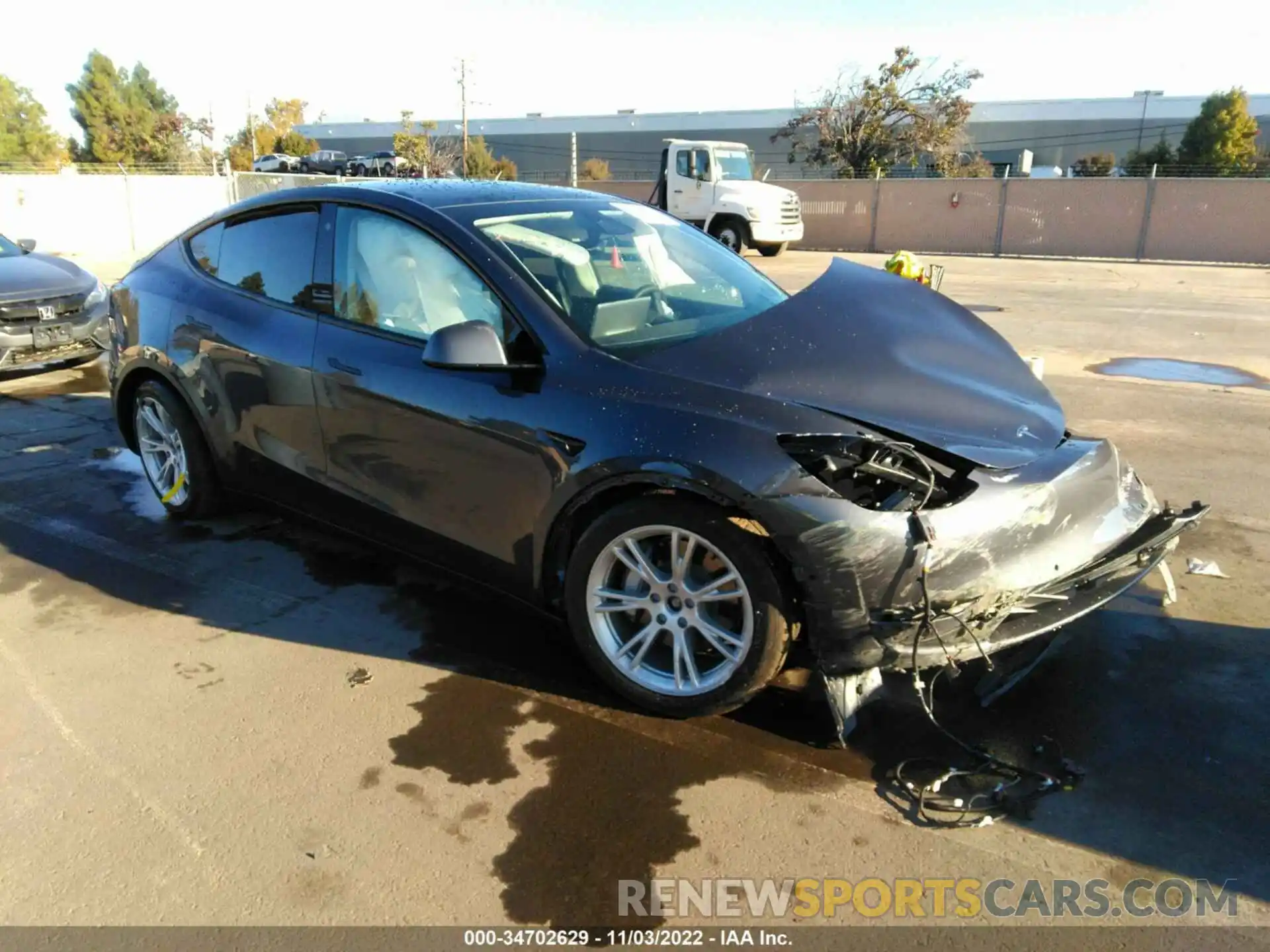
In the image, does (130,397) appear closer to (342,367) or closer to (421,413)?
(342,367)

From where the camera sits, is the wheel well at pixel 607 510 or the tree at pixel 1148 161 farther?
the tree at pixel 1148 161

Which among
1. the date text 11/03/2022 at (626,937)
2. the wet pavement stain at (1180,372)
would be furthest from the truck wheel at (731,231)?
the date text 11/03/2022 at (626,937)

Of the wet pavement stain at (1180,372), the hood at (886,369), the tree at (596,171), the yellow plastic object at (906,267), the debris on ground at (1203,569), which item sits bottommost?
the debris on ground at (1203,569)

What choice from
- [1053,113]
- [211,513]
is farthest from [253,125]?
[211,513]

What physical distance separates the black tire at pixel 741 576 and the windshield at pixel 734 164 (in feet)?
65.4

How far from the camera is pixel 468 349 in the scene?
122 inches

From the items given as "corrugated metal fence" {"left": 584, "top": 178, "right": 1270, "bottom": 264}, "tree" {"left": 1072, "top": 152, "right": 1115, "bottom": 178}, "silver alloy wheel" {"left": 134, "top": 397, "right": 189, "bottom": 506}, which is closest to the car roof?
"silver alloy wheel" {"left": 134, "top": 397, "right": 189, "bottom": 506}

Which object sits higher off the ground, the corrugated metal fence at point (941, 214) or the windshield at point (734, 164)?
the windshield at point (734, 164)

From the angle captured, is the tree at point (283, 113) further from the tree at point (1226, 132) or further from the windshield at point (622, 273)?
the windshield at point (622, 273)

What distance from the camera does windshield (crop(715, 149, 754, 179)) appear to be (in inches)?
851

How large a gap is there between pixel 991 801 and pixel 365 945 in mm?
1764

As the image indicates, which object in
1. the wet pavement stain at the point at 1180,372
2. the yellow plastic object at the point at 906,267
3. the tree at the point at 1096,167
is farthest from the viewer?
the tree at the point at 1096,167

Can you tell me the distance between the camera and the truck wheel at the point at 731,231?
70.6 feet

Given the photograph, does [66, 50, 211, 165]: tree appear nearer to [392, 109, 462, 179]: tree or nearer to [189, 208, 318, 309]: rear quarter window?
[392, 109, 462, 179]: tree
